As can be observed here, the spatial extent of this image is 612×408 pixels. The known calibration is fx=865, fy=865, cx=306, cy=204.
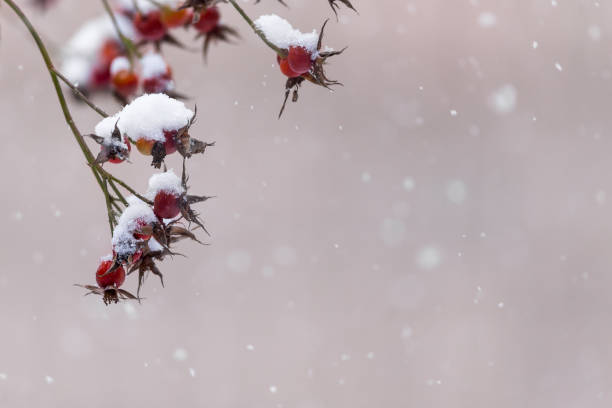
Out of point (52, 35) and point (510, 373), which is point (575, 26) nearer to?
point (510, 373)

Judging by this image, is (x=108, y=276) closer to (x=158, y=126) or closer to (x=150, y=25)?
(x=158, y=126)

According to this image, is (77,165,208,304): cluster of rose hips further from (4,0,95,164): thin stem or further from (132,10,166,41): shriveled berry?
(132,10,166,41): shriveled berry

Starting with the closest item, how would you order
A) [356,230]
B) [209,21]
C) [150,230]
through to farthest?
[150,230] < [209,21] < [356,230]

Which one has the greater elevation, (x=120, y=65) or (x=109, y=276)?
(x=120, y=65)

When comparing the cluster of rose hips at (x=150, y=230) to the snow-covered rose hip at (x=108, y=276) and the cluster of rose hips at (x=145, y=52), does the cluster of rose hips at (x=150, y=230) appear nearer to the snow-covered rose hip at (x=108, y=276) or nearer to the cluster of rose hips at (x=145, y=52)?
the snow-covered rose hip at (x=108, y=276)

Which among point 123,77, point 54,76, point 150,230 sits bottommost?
point 150,230

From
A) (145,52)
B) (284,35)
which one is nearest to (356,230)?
(145,52)

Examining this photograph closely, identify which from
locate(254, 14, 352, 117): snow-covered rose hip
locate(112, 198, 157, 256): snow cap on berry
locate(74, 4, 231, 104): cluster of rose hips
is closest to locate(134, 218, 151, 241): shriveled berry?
locate(112, 198, 157, 256): snow cap on berry
